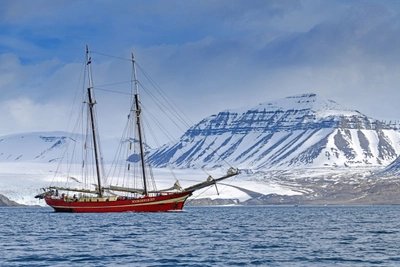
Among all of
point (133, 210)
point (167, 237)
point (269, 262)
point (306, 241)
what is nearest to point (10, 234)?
point (167, 237)

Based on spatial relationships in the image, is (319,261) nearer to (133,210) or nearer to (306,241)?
(306,241)

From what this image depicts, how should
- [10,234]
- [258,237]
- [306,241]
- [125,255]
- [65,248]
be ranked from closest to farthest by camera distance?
[125,255] < [65,248] < [306,241] < [258,237] < [10,234]

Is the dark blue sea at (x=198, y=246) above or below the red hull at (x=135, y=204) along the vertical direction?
below

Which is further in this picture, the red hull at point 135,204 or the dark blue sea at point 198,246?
the red hull at point 135,204

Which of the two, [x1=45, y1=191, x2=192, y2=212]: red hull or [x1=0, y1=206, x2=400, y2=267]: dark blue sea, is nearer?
[x1=0, y1=206, x2=400, y2=267]: dark blue sea

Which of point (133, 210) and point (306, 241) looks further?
point (133, 210)

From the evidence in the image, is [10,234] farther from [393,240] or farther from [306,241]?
[393,240]

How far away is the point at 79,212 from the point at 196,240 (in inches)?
3179

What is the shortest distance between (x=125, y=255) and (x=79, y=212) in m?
94.4

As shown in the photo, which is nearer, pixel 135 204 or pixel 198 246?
pixel 198 246

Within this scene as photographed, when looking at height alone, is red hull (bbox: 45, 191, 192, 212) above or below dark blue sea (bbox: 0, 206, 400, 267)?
above

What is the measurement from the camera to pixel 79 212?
162 metres

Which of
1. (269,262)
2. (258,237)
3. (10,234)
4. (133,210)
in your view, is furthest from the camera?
(133,210)

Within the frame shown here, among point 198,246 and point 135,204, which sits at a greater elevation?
point 135,204
